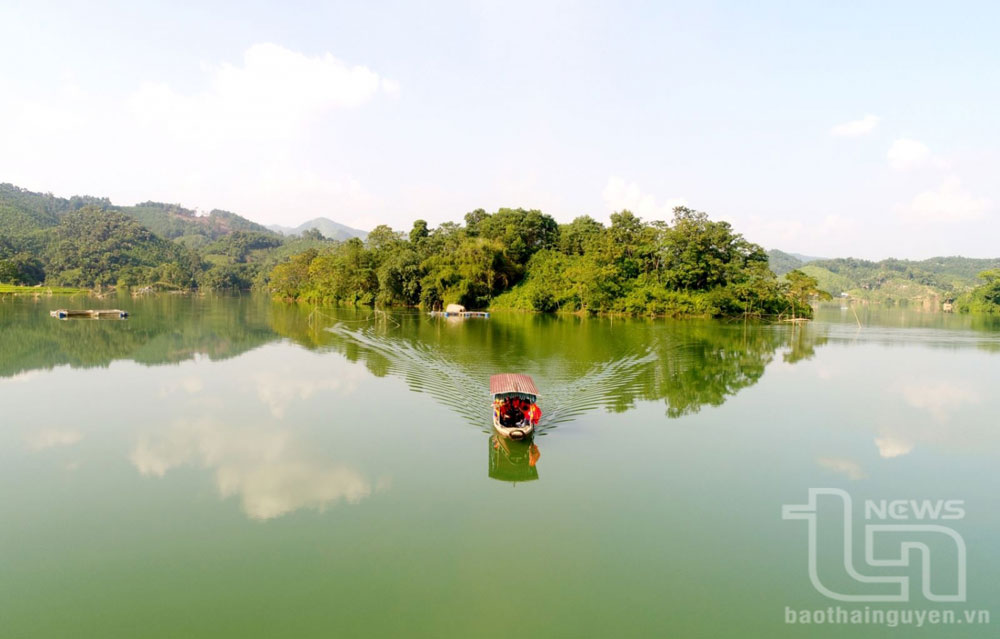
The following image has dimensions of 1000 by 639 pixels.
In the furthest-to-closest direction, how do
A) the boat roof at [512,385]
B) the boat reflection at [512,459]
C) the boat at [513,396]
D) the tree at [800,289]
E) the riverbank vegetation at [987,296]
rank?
the riverbank vegetation at [987,296]
the tree at [800,289]
the boat roof at [512,385]
the boat at [513,396]
the boat reflection at [512,459]

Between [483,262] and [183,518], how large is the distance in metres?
49.5

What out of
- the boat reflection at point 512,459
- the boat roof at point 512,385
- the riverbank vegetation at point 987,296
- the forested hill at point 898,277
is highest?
the forested hill at point 898,277

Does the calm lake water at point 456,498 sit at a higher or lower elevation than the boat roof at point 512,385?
lower

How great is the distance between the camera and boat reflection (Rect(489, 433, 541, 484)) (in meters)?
9.80

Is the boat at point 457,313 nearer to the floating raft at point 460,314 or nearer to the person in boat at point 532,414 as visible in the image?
the floating raft at point 460,314

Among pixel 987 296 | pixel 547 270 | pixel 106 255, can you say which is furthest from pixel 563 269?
pixel 106 255

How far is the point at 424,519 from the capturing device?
7.91m

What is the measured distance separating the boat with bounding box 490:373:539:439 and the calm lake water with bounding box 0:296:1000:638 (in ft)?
1.98

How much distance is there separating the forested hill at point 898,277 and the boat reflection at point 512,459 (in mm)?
111035

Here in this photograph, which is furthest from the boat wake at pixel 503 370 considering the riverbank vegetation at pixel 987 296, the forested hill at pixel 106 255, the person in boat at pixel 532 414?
the forested hill at pixel 106 255

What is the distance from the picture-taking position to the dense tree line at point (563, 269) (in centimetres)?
4862

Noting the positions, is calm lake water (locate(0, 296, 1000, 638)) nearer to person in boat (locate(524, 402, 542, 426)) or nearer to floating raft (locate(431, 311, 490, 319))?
person in boat (locate(524, 402, 542, 426))

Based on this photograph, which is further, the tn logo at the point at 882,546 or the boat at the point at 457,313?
the boat at the point at 457,313

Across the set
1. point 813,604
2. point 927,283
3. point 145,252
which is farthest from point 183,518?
point 927,283
